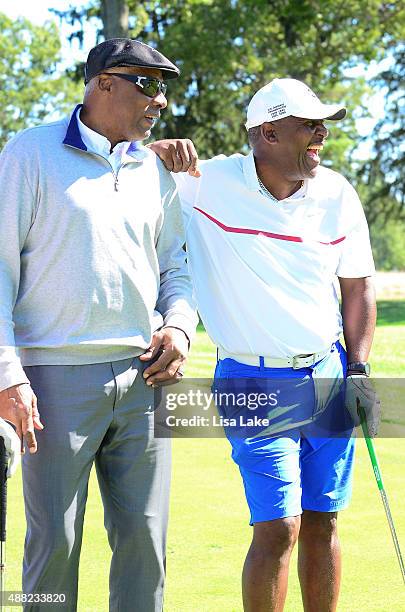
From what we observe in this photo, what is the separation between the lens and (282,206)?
4332mm

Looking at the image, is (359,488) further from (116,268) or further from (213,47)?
(213,47)

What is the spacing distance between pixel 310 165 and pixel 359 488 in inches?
128

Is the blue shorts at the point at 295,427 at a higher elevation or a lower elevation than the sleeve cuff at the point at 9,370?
lower

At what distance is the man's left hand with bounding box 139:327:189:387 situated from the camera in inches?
145

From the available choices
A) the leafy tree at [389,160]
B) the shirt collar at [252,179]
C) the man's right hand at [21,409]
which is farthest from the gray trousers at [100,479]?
the leafy tree at [389,160]

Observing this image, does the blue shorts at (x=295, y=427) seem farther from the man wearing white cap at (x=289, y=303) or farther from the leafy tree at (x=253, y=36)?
the leafy tree at (x=253, y=36)

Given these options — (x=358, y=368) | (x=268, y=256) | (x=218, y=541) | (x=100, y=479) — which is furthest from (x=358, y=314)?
(x=218, y=541)

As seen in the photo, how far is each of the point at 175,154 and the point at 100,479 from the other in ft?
4.09

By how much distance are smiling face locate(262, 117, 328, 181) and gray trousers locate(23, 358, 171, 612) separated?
115 cm

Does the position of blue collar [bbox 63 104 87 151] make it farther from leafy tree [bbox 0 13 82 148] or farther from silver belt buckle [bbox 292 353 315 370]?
leafy tree [bbox 0 13 82 148]

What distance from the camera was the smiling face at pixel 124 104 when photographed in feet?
12.1

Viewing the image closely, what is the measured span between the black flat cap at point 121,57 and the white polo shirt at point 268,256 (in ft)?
2.48

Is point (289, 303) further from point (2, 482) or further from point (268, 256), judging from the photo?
point (2, 482)


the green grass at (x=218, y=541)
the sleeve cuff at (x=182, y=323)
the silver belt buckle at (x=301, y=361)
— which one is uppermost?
the sleeve cuff at (x=182, y=323)
